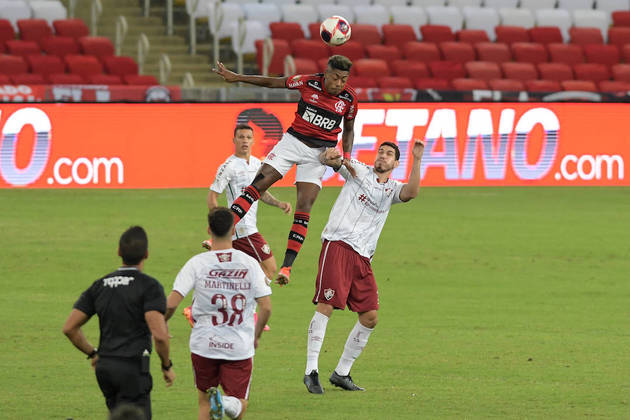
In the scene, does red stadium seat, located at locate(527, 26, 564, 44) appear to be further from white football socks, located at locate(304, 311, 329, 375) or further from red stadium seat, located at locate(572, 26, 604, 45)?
white football socks, located at locate(304, 311, 329, 375)

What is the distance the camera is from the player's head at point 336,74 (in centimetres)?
1116

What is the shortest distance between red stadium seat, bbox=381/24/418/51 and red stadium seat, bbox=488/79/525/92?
10.1ft

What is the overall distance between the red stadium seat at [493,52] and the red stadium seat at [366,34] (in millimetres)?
3029

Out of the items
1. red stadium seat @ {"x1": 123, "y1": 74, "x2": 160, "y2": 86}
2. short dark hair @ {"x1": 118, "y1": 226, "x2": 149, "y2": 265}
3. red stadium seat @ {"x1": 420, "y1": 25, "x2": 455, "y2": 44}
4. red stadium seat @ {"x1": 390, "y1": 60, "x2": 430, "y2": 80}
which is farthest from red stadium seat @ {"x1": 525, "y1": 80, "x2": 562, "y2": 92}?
short dark hair @ {"x1": 118, "y1": 226, "x2": 149, "y2": 265}

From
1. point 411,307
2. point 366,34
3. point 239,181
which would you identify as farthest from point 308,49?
point 239,181

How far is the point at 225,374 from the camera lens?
7.26 meters

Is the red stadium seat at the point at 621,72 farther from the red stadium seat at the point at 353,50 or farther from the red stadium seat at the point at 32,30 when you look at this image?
the red stadium seat at the point at 32,30

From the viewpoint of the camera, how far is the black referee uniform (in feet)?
21.6

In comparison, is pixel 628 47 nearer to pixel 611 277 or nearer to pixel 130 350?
pixel 611 277

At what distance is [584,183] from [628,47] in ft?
32.8

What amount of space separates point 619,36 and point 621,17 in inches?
72.0

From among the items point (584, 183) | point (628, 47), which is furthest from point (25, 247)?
point (628, 47)

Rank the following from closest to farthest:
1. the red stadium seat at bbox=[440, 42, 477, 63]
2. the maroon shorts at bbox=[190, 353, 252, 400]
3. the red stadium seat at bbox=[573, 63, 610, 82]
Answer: the maroon shorts at bbox=[190, 353, 252, 400], the red stadium seat at bbox=[440, 42, 477, 63], the red stadium seat at bbox=[573, 63, 610, 82]

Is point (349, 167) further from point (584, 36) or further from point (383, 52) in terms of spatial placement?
point (584, 36)
